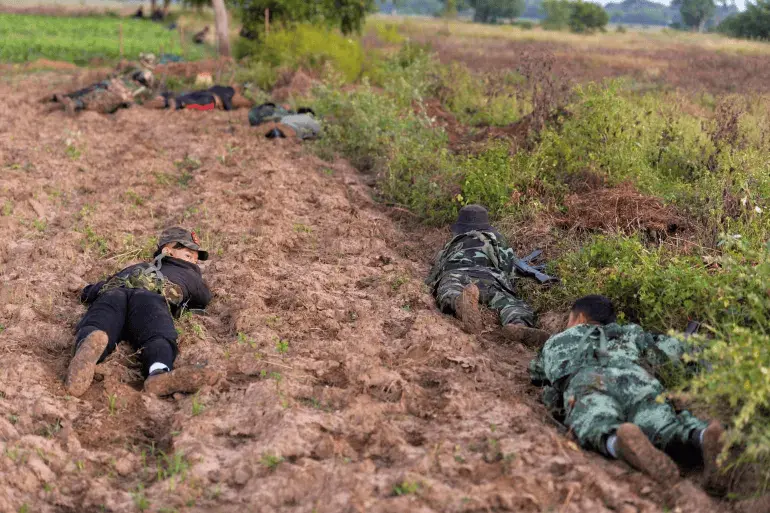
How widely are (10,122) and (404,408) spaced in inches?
417

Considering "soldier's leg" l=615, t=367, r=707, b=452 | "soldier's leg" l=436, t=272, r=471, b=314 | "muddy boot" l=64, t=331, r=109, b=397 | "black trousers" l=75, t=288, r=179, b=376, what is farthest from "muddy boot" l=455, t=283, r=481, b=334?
"muddy boot" l=64, t=331, r=109, b=397

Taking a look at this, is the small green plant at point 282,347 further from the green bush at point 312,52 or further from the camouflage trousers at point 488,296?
the green bush at point 312,52

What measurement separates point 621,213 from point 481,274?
67.0 inches

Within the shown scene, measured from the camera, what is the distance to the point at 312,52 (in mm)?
17688

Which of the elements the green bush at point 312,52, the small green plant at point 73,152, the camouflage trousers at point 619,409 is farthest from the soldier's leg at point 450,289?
the green bush at point 312,52

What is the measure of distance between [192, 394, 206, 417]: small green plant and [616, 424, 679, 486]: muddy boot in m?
2.17

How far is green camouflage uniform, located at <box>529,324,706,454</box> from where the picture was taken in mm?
3822

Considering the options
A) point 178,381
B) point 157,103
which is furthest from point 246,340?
point 157,103

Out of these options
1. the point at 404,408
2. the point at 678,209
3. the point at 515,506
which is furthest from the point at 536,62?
the point at 515,506

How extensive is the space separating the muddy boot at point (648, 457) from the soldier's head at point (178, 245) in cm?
349

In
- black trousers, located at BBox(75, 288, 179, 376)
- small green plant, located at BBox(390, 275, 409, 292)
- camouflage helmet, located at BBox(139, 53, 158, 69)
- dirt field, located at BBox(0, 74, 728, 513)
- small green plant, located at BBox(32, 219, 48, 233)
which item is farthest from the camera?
camouflage helmet, located at BBox(139, 53, 158, 69)

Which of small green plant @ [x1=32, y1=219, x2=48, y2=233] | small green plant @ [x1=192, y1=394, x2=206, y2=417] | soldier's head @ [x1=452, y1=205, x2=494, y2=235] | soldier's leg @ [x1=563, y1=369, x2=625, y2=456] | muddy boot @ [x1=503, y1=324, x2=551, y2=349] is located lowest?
small green plant @ [x1=32, y1=219, x2=48, y2=233]

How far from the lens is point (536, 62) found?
32.3 ft

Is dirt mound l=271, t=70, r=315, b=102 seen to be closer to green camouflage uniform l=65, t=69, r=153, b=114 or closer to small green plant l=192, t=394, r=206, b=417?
green camouflage uniform l=65, t=69, r=153, b=114
